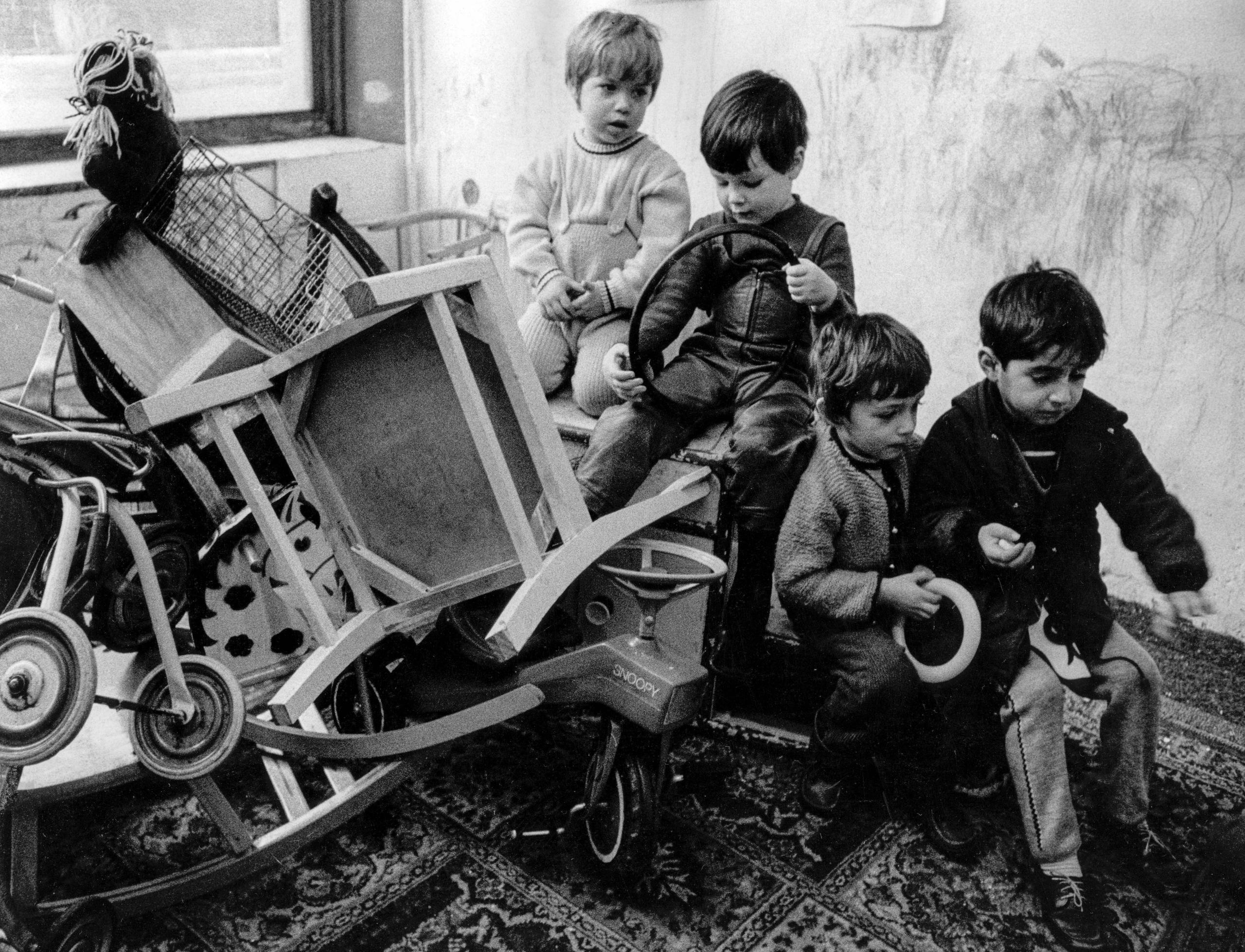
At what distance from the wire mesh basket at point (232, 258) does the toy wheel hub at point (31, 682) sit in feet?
2.13

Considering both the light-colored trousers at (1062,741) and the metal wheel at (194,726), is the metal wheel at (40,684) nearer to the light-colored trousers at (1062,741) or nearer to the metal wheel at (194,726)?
the metal wheel at (194,726)

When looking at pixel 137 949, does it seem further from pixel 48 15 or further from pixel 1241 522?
pixel 48 15

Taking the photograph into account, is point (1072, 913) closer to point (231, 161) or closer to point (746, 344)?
point (746, 344)

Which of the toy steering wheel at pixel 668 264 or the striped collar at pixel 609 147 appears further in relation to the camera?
the striped collar at pixel 609 147

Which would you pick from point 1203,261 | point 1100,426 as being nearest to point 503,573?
point 1100,426

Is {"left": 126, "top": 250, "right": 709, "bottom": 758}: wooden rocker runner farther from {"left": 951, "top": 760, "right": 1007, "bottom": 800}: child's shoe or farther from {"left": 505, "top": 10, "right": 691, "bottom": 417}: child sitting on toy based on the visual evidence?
{"left": 951, "top": 760, "right": 1007, "bottom": 800}: child's shoe

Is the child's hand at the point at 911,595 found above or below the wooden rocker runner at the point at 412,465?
below

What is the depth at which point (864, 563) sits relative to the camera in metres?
2.08

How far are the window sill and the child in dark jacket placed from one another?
196 cm

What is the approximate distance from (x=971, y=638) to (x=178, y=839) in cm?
143

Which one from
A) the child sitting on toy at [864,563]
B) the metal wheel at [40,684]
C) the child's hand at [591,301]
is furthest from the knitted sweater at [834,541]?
the metal wheel at [40,684]

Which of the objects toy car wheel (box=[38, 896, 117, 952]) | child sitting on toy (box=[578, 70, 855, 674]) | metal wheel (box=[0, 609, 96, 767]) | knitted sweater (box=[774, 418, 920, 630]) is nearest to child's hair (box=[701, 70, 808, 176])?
child sitting on toy (box=[578, 70, 855, 674])

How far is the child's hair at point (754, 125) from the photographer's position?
212cm

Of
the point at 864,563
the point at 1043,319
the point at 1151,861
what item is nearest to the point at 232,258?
the point at 864,563
